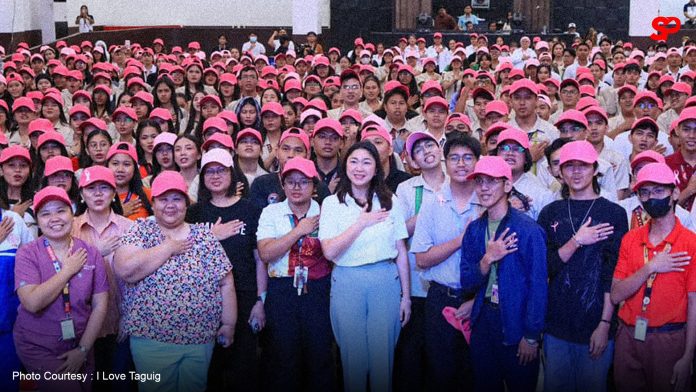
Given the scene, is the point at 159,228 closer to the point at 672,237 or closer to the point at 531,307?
the point at 531,307

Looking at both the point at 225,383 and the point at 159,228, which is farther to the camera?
the point at 225,383

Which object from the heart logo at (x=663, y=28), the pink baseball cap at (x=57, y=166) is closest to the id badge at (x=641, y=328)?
the pink baseball cap at (x=57, y=166)

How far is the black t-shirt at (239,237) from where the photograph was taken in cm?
543

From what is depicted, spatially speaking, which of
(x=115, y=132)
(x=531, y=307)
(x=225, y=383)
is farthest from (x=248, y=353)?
(x=115, y=132)

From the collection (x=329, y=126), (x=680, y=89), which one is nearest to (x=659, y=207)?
(x=329, y=126)

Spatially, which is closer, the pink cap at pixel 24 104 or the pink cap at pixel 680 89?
the pink cap at pixel 24 104

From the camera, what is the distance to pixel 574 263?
15.8 feet

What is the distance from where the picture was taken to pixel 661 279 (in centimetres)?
461

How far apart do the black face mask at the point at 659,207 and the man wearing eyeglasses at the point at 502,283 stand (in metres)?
0.62

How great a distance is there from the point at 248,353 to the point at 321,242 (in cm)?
101

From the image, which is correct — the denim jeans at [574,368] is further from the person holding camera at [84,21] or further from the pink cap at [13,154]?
the person holding camera at [84,21]

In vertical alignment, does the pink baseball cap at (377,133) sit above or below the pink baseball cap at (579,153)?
above

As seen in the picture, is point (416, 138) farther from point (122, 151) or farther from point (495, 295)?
point (122, 151)

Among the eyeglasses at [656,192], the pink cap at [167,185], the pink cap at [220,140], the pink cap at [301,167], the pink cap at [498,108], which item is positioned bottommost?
the eyeglasses at [656,192]
